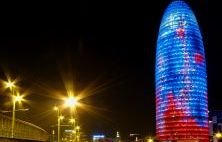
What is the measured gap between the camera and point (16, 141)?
32812 millimetres

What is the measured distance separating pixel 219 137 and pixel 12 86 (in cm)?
9454

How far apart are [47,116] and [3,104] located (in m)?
46.4

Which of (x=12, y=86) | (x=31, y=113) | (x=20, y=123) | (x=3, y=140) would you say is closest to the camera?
(x=3, y=140)

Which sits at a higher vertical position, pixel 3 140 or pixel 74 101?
pixel 74 101

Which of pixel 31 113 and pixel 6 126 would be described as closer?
pixel 6 126

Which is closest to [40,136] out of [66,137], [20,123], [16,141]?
[20,123]

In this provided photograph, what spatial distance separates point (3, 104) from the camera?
8475 centimetres

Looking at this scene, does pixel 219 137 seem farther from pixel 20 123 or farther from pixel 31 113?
pixel 20 123

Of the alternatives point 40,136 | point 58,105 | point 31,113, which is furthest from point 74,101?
point 31,113

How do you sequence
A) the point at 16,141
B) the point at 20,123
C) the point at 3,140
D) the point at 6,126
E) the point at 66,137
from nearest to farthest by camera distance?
the point at 3,140
the point at 16,141
the point at 6,126
the point at 20,123
the point at 66,137

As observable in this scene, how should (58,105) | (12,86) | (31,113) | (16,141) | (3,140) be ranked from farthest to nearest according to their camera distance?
(31,113) → (58,105) → (12,86) → (16,141) → (3,140)

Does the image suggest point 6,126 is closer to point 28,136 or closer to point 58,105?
point 28,136

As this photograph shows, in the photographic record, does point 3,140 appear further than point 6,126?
No

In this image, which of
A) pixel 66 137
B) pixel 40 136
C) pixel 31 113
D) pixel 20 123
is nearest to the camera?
pixel 20 123
